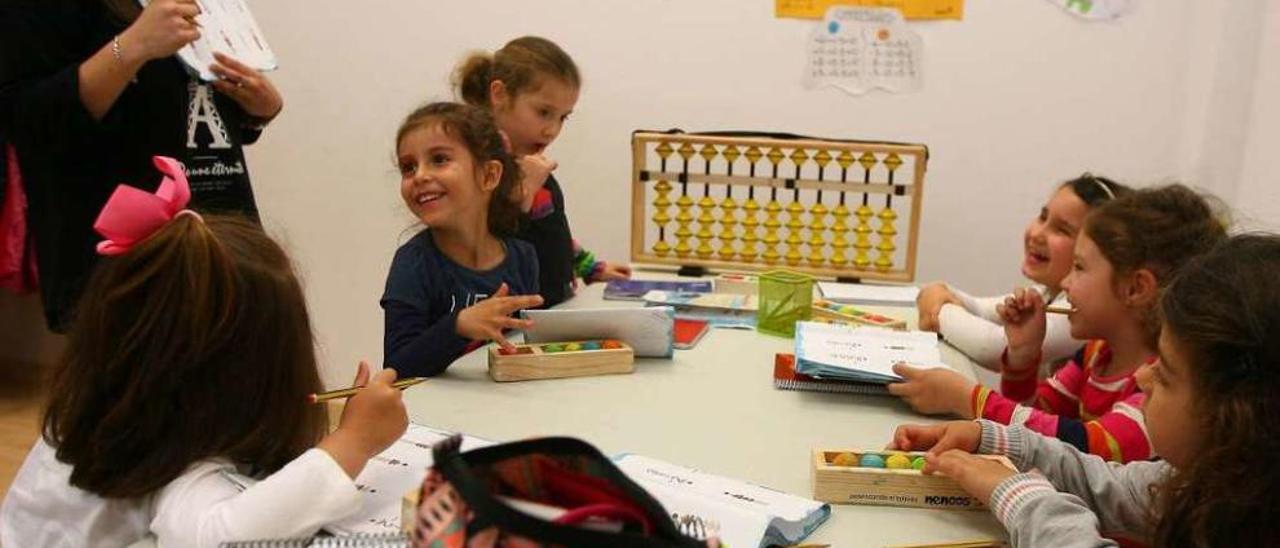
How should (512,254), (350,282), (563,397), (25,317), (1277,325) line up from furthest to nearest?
(25,317) → (350,282) → (512,254) → (563,397) → (1277,325)

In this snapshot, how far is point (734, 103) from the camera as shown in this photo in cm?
309

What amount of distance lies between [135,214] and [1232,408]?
41.7 inches

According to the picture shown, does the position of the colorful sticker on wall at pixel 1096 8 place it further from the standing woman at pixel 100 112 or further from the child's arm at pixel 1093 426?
the standing woman at pixel 100 112

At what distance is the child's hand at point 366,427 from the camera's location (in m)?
1.06

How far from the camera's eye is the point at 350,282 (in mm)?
3547

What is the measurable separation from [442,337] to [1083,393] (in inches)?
39.5

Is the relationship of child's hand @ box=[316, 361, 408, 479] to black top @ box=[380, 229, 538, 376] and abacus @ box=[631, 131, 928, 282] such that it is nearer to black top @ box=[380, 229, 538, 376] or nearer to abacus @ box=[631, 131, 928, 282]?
black top @ box=[380, 229, 538, 376]

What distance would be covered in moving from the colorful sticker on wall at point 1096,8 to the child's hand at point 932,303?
3.74ft

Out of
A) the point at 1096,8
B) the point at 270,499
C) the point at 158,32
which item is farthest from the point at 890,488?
the point at 1096,8

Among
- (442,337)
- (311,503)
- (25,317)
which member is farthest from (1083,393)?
(25,317)

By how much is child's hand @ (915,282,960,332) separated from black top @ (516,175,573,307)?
753mm

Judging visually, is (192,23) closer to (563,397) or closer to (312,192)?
(563,397)

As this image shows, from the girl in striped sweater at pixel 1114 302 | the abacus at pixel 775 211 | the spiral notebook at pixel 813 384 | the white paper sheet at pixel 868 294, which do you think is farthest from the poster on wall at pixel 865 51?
the spiral notebook at pixel 813 384

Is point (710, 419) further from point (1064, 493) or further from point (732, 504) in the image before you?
point (1064, 493)
